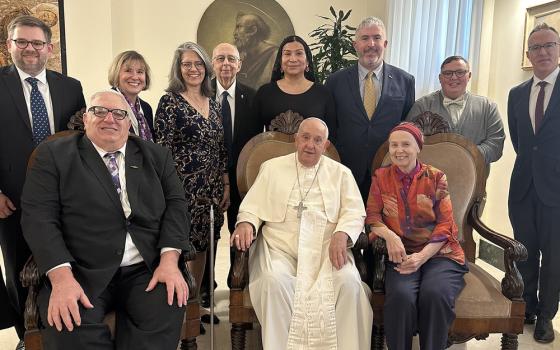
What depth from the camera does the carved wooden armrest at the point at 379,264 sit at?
2387 millimetres

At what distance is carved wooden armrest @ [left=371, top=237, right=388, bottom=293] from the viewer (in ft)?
7.83

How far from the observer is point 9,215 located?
2551 mm

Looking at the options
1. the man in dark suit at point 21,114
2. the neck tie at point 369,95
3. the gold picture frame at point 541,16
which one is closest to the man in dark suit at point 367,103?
the neck tie at point 369,95

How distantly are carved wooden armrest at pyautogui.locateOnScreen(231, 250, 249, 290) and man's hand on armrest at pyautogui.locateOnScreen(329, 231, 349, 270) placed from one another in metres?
0.45

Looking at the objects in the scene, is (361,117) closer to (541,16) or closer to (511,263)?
(511,263)

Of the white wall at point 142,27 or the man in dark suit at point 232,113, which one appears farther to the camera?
the white wall at point 142,27

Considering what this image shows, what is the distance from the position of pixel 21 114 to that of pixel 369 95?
84.6 inches

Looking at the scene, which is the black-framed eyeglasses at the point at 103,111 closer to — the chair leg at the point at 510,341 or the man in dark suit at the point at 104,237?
the man in dark suit at the point at 104,237

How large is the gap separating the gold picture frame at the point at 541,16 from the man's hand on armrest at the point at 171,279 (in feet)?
12.0

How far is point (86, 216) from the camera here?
2.11 metres

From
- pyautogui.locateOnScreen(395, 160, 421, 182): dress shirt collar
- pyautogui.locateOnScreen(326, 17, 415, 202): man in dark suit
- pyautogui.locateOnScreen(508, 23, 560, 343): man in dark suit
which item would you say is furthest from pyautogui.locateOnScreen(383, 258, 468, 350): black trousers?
pyautogui.locateOnScreen(508, 23, 560, 343): man in dark suit

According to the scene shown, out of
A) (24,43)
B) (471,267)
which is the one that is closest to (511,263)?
(471,267)

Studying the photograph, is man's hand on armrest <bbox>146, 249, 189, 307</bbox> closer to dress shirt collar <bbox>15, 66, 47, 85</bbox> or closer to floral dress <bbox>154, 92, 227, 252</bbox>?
floral dress <bbox>154, 92, 227, 252</bbox>

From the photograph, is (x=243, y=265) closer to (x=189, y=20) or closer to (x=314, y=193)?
→ (x=314, y=193)
